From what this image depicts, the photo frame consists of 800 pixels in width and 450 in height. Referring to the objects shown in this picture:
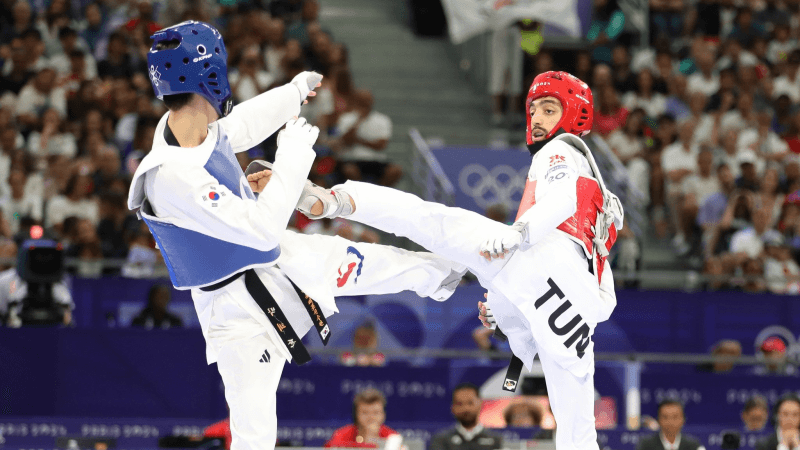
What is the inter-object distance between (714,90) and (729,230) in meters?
3.22

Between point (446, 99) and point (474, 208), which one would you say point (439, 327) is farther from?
point (446, 99)

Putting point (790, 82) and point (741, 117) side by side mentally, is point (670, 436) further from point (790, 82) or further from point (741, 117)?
point (790, 82)

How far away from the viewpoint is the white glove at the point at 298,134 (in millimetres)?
4762

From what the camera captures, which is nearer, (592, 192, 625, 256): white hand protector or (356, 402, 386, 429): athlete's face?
(592, 192, 625, 256): white hand protector

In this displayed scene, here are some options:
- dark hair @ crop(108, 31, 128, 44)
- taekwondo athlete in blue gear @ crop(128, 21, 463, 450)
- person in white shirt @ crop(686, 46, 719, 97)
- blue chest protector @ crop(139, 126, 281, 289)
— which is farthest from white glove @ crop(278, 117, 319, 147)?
person in white shirt @ crop(686, 46, 719, 97)

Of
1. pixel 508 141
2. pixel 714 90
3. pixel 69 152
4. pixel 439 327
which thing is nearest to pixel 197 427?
pixel 439 327

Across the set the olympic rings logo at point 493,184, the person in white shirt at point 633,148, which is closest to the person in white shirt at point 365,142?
the olympic rings logo at point 493,184

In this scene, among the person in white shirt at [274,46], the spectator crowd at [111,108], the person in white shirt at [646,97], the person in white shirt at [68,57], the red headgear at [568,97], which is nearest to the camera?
the red headgear at [568,97]

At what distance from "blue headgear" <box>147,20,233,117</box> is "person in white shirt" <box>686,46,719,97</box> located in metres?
11.3

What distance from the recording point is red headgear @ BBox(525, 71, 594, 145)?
5.44 metres

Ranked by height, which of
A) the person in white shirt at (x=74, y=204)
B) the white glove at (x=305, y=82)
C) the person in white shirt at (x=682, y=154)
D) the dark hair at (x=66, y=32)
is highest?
the dark hair at (x=66, y=32)

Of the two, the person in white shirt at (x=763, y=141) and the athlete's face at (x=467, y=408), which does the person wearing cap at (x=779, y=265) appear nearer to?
the person in white shirt at (x=763, y=141)

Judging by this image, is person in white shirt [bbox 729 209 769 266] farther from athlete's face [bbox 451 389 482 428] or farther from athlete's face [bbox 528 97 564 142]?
athlete's face [bbox 528 97 564 142]

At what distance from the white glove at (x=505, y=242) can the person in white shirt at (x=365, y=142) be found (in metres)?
7.16
